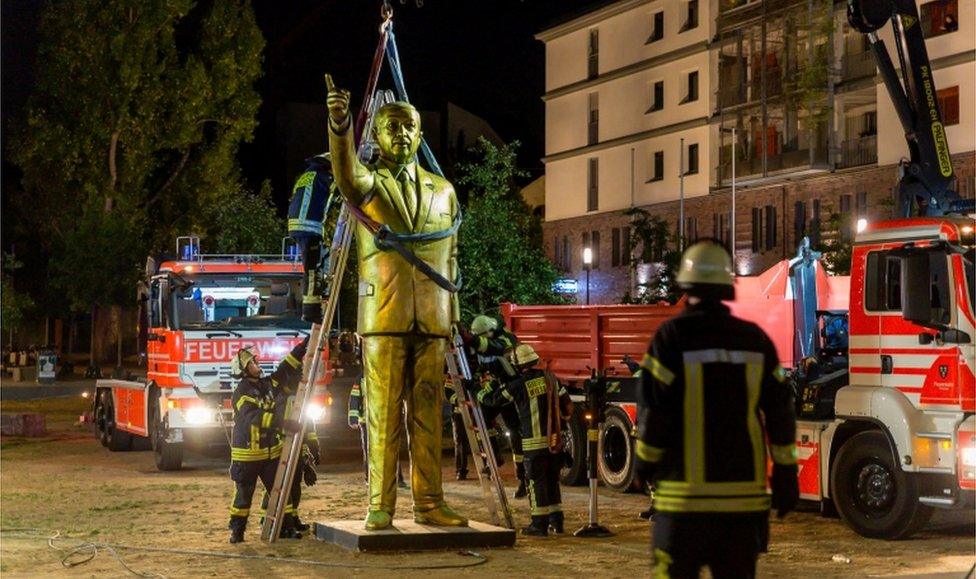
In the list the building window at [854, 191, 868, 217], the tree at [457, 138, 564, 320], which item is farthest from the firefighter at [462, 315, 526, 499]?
the building window at [854, 191, 868, 217]

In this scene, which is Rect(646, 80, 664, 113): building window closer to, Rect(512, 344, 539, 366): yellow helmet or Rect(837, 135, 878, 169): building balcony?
Rect(837, 135, 878, 169): building balcony

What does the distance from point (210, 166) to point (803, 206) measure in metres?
21.7

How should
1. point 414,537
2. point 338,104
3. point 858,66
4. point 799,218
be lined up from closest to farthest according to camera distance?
point 338,104, point 414,537, point 858,66, point 799,218

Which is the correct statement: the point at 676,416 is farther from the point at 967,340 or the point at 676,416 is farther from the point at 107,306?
the point at 107,306

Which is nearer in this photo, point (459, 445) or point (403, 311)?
point (403, 311)

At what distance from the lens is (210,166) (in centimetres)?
5469

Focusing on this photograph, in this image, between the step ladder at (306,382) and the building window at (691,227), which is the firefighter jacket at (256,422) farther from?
the building window at (691,227)

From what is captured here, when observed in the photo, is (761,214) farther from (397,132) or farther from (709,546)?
(709,546)

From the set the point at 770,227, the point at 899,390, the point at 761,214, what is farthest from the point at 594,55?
the point at 899,390

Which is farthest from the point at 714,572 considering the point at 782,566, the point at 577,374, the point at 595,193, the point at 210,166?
the point at 595,193

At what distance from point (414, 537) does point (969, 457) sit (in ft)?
16.0

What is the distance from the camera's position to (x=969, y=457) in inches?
501

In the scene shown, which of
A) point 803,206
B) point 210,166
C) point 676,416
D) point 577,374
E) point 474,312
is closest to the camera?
point 676,416

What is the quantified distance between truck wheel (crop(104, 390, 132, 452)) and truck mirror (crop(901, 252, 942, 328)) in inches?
601
